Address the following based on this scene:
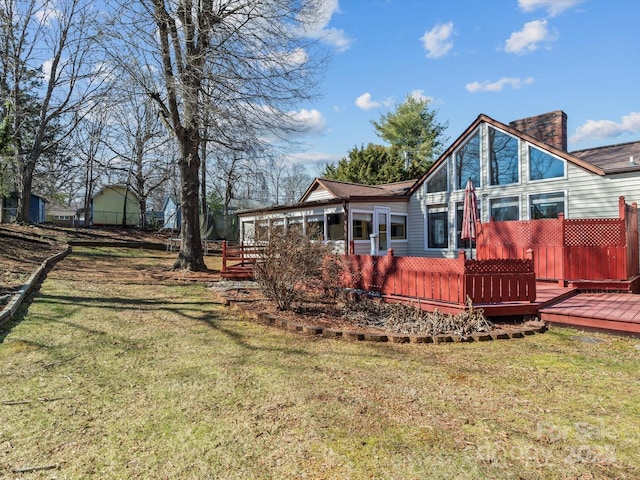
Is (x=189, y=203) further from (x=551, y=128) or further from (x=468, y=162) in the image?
(x=551, y=128)

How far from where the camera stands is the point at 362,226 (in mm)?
14664

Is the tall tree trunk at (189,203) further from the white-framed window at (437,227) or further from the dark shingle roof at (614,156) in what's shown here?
the dark shingle roof at (614,156)

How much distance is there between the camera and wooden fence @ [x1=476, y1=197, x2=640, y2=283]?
8234 millimetres

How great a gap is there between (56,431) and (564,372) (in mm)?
4853

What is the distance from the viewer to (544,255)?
8.89 metres

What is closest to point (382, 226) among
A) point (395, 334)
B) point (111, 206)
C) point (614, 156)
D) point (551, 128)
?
point (551, 128)

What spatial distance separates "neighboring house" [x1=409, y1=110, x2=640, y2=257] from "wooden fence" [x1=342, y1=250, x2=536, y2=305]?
6.01m

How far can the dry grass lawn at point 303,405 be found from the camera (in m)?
2.42

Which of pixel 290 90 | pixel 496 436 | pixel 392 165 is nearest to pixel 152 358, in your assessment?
Result: pixel 496 436

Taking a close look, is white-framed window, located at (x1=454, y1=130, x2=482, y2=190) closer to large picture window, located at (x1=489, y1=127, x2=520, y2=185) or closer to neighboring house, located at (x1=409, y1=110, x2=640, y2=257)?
neighboring house, located at (x1=409, y1=110, x2=640, y2=257)

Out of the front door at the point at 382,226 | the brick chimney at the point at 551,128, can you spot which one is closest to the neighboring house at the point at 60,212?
the front door at the point at 382,226

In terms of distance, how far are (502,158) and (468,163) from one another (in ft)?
4.13

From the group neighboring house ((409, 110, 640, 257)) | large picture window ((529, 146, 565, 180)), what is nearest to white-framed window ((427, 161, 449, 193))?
neighboring house ((409, 110, 640, 257))

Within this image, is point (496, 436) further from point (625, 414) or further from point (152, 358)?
point (152, 358)
